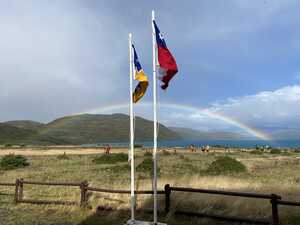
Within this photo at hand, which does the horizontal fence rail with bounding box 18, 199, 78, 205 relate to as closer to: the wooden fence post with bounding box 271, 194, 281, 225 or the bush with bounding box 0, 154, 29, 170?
the wooden fence post with bounding box 271, 194, 281, 225

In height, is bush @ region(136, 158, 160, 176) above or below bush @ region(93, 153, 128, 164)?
below

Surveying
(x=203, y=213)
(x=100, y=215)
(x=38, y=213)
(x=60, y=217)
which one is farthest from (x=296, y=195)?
(x=38, y=213)

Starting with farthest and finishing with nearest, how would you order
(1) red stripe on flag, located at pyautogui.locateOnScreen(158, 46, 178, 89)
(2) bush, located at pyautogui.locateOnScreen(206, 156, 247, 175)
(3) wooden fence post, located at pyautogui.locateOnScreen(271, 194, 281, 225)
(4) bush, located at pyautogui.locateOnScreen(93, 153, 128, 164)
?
1. (4) bush, located at pyautogui.locateOnScreen(93, 153, 128, 164)
2. (2) bush, located at pyautogui.locateOnScreen(206, 156, 247, 175)
3. (3) wooden fence post, located at pyautogui.locateOnScreen(271, 194, 281, 225)
4. (1) red stripe on flag, located at pyautogui.locateOnScreen(158, 46, 178, 89)

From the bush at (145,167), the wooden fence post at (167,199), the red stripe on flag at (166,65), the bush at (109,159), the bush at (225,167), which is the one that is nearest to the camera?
the red stripe on flag at (166,65)

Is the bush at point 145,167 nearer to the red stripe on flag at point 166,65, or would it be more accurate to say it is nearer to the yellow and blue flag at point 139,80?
the yellow and blue flag at point 139,80

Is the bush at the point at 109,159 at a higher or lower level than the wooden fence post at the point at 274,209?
higher

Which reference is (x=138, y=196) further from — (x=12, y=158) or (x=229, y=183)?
(x=12, y=158)

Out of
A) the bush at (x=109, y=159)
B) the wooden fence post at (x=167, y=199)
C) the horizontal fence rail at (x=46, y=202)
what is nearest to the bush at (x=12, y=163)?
the bush at (x=109, y=159)

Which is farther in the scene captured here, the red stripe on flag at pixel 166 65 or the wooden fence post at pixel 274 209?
the wooden fence post at pixel 274 209

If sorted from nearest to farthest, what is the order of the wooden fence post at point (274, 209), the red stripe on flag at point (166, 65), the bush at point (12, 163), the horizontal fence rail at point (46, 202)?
the red stripe on flag at point (166, 65), the wooden fence post at point (274, 209), the horizontal fence rail at point (46, 202), the bush at point (12, 163)

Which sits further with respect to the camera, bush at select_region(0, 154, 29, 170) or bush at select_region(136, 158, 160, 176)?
bush at select_region(0, 154, 29, 170)

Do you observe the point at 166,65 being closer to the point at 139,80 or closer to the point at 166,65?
the point at 166,65

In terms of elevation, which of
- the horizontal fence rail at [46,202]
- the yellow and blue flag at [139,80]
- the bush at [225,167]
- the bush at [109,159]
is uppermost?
the yellow and blue flag at [139,80]

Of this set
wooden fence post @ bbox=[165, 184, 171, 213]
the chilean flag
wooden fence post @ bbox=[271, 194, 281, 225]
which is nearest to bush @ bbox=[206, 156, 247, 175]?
wooden fence post @ bbox=[165, 184, 171, 213]
